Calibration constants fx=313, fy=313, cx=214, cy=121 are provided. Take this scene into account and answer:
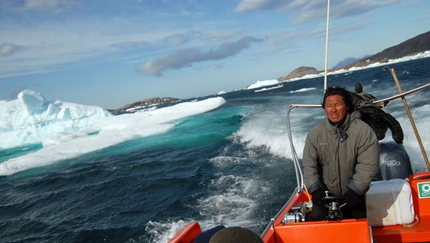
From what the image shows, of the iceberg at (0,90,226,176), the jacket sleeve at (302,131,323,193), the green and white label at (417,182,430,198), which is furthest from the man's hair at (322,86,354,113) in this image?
the iceberg at (0,90,226,176)

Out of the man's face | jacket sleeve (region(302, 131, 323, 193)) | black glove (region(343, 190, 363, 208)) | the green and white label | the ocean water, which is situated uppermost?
the man's face

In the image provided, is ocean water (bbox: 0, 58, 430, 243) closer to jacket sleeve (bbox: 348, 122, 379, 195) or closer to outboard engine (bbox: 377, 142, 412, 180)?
outboard engine (bbox: 377, 142, 412, 180)

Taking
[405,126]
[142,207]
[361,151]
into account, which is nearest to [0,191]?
[142,207]

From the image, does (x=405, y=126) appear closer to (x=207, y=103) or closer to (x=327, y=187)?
(x=327, y=187)

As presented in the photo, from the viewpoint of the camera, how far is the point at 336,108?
2.84 metres

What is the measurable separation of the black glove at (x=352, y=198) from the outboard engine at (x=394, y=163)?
1718 mm

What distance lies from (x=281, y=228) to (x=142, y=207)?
576 centimetres

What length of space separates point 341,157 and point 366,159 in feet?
0.69

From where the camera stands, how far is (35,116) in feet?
98.1

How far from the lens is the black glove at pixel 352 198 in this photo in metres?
2.89

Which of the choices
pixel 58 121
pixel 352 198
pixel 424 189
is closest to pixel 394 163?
pixel 424 189

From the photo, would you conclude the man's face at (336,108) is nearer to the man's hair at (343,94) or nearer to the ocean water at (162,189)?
the man's hair at (343,94)

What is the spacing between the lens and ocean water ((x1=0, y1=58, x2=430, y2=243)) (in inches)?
270

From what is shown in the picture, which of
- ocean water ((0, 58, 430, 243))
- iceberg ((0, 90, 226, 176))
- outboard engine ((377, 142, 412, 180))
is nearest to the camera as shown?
outboard engine ((377, 142, 412, 180))
